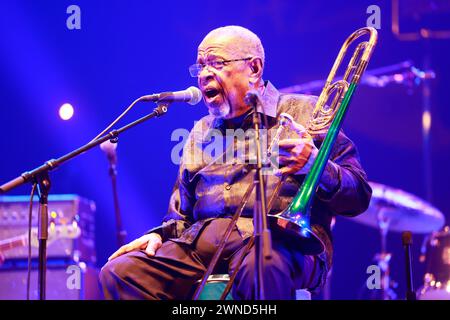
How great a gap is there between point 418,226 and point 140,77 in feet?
9.27

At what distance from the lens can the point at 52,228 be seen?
5605 mm

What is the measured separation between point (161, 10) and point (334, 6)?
1.64 meters

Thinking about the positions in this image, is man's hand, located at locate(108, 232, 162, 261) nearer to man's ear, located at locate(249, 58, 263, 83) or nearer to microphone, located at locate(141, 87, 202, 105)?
microphone, located at locate(141, 87, 202, 105)

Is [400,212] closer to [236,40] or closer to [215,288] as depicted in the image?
Answer: [236,40]

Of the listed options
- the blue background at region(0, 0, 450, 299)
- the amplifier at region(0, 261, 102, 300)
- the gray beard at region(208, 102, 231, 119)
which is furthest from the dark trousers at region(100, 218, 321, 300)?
the blue background at region(0, 0, 450, 299)

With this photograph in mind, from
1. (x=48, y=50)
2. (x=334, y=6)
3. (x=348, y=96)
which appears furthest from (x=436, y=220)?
(x=48, y=50)

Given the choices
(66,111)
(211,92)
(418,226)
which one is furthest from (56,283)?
(418,226)

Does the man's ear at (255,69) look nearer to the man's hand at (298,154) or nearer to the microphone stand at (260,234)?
the man's hand at (298,154)

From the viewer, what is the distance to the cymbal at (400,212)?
594 cm

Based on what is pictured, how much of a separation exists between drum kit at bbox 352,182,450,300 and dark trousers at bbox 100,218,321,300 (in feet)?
7.09

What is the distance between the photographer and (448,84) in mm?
7098

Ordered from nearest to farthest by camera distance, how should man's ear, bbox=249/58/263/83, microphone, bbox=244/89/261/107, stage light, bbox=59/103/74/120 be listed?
microphone, bbox=244/89/261/107
man's ear, bbox=249/58/263/83
stage light, bbox=59/103/74/120

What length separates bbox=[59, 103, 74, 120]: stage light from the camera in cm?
650

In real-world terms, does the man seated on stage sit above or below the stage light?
below
